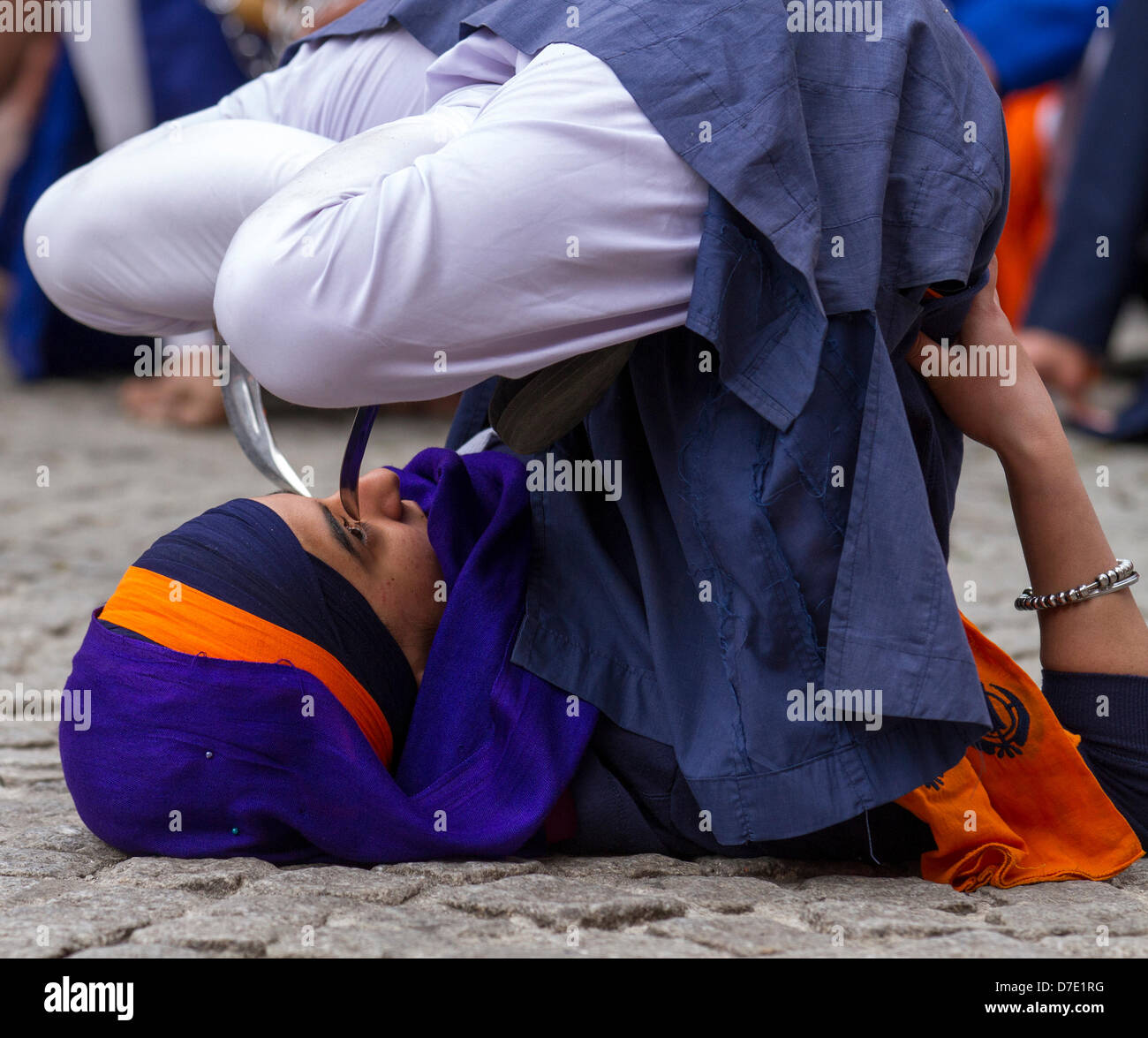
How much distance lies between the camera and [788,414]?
1232 millimetres

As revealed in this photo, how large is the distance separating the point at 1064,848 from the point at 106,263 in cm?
123

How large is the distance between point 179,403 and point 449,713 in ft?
12.1

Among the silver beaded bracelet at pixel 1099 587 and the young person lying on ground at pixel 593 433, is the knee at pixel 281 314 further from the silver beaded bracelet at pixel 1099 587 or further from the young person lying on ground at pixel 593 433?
the silver beaded bracelet at pixel 1099 587

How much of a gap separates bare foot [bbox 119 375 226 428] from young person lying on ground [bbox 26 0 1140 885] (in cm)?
320

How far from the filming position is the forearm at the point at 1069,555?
148 cm

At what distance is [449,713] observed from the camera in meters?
1.45

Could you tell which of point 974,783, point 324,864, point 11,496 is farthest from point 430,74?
point 11,496

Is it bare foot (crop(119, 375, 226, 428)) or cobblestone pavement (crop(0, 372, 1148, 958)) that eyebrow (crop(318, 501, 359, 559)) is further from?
bare foot (crop(119, 375, 226, 428))

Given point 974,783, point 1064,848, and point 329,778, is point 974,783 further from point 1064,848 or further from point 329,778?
point 329,778

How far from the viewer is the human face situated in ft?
4.88
